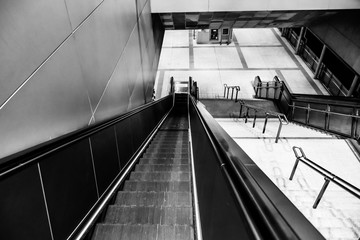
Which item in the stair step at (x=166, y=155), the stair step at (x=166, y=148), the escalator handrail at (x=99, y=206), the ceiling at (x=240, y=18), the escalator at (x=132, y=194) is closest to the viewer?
the escalator at (x=132, y=194)

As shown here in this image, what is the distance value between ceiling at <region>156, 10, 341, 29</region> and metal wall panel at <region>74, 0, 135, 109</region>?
5376 mm

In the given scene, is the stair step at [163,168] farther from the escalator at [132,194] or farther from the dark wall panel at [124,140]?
the dark wall panel at [124,140]

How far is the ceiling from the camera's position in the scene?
868cm

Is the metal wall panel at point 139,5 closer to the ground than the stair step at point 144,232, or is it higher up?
higher up

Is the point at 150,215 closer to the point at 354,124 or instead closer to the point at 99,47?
the point at 99,47

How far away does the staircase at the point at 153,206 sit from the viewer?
6.33 feet

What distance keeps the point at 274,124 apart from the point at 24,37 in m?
7.54

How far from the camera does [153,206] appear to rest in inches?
90.4

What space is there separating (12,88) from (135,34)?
433 cm

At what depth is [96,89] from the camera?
120 inches

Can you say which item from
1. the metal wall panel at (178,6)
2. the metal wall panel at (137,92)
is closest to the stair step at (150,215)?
the metal wall panel at (137,92)

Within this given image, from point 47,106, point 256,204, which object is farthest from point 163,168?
point 256,204

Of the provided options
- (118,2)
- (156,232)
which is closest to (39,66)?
(156,232)

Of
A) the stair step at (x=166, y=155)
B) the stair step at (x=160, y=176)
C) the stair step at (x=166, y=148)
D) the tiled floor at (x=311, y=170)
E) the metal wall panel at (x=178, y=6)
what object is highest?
the metal wall panel at (x=178, y=6)
